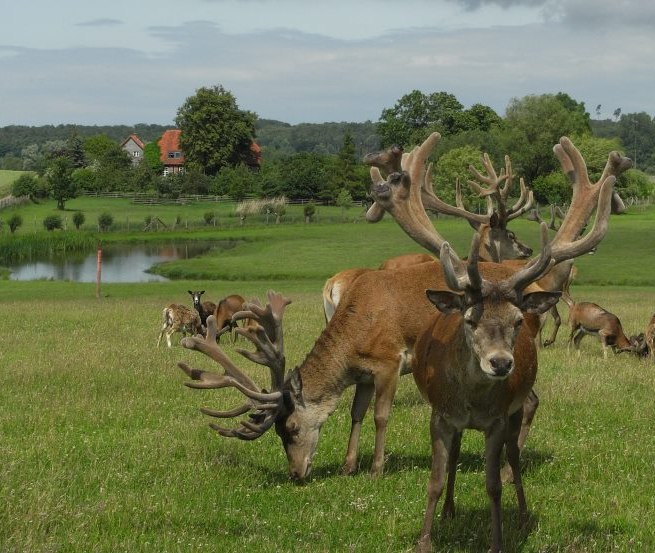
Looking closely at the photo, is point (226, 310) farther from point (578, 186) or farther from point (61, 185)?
point (61, 185)

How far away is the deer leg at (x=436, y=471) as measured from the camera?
7.15m

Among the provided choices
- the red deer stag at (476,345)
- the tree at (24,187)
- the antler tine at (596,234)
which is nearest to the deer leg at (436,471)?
the red deer stag at (476,345)

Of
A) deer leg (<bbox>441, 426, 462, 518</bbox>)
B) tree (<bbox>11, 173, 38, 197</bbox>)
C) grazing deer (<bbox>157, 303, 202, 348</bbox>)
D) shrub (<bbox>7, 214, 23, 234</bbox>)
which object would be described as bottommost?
shrub (<bbox>7, 214, 23, 234</bbox>)

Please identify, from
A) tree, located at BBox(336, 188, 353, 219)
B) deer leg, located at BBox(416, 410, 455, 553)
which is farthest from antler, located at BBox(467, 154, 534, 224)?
tree, located at BBox(336, 188, 353, 219)

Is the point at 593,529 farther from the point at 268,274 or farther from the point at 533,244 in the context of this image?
the point at 533,244

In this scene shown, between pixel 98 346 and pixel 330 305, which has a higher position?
pixel 330 305

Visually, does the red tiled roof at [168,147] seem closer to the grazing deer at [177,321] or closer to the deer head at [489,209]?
the grazing deer at [177,321]

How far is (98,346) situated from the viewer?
18.0 metres

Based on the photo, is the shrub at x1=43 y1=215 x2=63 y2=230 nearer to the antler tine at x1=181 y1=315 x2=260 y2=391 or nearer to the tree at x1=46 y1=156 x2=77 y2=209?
the tree at x1=46 y1=156 x2=77 y2=209

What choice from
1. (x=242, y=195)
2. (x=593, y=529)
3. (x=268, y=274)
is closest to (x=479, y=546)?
(x=593, y=529)

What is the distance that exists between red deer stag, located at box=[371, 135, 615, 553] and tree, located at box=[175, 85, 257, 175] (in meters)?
106

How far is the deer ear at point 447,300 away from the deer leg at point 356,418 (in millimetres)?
3348

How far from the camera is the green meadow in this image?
745cm

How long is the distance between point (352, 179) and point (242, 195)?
1182 cm
